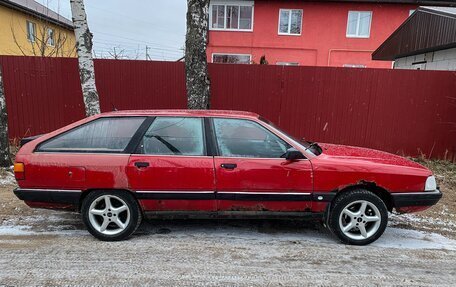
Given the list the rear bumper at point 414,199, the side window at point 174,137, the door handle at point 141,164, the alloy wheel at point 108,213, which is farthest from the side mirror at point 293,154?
the alloy wheel at point 108,213

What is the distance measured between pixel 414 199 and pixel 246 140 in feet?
6.37

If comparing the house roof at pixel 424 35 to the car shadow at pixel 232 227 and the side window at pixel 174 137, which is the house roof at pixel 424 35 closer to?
the car shadow at pixel 232 227

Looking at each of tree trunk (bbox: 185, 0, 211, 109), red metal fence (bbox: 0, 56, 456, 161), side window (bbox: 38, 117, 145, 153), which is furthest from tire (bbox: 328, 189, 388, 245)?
red metal fence (bbox: 0, 56, 456, 161)

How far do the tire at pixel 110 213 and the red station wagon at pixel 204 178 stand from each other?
11 mm

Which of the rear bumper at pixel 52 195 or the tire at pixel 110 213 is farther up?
the rear bumper at pixel 52 195

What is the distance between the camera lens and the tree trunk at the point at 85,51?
6613 mm

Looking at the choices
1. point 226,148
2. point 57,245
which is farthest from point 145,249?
point 226,148

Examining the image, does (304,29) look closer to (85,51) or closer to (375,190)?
(85,51)

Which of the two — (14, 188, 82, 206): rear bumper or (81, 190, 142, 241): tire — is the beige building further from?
(81, 190, 142, 241): tire

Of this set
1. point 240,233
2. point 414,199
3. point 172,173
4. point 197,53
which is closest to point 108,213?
point 172,173

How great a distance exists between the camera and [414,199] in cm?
376

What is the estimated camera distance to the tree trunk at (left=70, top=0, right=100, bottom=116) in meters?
6.61

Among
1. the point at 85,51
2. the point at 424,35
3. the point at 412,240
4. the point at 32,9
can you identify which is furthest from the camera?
the point at 32,9

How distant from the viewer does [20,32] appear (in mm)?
21812
